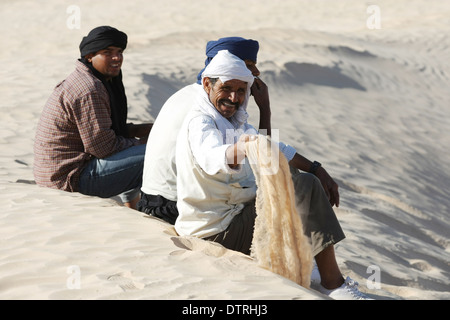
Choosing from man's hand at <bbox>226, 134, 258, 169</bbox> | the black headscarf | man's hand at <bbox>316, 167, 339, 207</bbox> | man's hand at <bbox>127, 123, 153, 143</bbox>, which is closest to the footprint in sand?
man's hand at <bbox>226, 134, 258, 169</bbox>

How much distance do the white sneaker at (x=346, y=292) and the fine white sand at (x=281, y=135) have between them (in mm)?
422

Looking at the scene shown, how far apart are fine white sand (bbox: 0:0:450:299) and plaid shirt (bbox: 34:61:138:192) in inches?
9.9

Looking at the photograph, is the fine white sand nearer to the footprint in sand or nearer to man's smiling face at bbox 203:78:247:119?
the footprint in sand

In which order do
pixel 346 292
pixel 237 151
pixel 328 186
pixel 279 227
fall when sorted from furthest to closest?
pixel 328 186 → pixel 346 292 → pixel 279 227 → pixel 237 151

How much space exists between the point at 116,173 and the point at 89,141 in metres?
0.29

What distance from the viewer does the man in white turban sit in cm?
422

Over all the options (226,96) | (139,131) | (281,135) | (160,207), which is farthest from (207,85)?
(281,135)

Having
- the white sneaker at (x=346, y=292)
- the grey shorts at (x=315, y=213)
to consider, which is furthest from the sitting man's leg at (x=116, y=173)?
the white sneaker at (x=346, y=292)

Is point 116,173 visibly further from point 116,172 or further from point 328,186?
point 328,186

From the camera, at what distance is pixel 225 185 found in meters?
4.29

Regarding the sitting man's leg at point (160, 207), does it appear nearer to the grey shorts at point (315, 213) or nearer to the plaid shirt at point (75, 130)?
the plaid shirt at point (75, 130)

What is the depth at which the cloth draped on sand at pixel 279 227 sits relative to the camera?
3.90 metres

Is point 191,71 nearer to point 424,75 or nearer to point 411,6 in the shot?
point 424,75

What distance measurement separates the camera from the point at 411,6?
2430 centimetres
